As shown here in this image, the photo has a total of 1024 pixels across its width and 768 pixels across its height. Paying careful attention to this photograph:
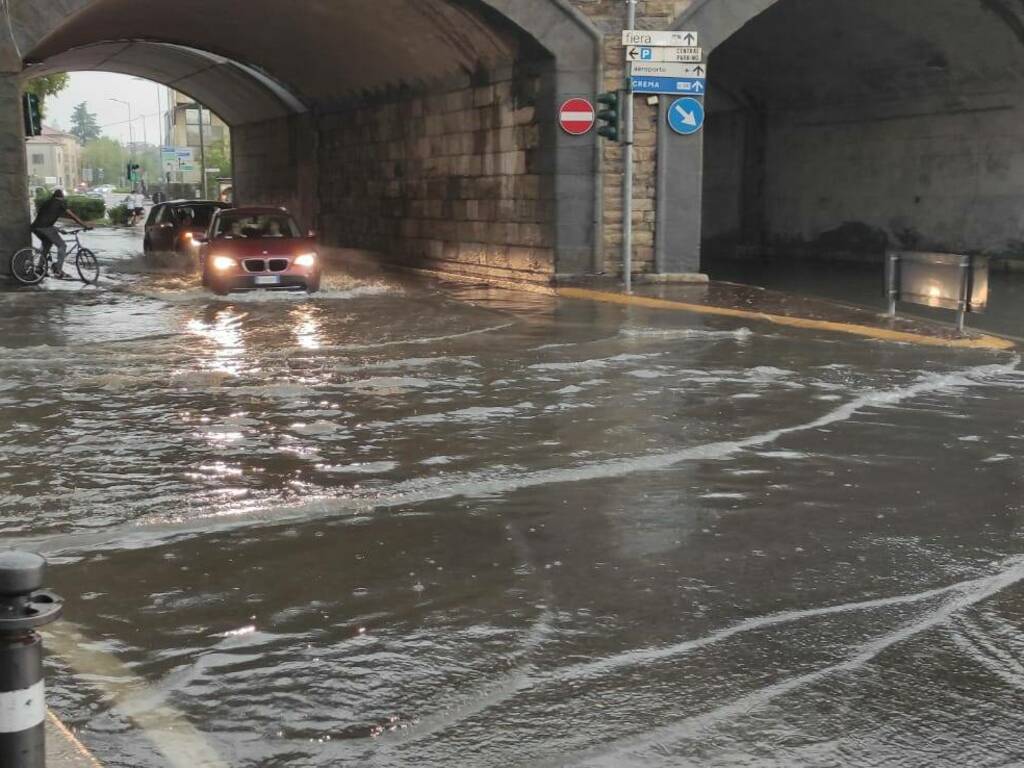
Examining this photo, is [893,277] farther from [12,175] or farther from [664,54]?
[12,175]

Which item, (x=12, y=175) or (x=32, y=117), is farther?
(x=32, y=117)

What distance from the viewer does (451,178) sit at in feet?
76.1

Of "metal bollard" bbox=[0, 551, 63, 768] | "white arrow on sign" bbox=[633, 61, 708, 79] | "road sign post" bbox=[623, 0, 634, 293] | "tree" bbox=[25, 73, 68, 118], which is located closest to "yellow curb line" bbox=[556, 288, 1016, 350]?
Answer: "road sign post" bbox=[623, 0, 634, 293]

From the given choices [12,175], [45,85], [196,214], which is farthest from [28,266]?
[45,85]

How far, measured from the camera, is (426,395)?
31.6 feet

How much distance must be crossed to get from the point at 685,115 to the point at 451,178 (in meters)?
6.15

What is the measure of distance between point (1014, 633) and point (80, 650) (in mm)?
3542

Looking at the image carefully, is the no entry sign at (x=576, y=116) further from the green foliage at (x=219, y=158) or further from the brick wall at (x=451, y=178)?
the green foliage at (x=219, y=158)

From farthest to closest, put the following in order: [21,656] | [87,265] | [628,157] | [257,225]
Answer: [87,265], [257,225], [628,157], [21,656]

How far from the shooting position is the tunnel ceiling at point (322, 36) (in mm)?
19797

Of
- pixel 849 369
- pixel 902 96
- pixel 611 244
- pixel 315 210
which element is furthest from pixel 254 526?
pixel 315 210

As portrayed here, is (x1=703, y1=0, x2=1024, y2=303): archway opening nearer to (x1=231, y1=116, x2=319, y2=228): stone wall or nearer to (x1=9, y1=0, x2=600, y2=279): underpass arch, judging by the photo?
(x1=9, y1=0, x2=600, y2=279): underpass arch

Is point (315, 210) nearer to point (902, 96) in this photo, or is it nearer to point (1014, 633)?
point (902, 96)

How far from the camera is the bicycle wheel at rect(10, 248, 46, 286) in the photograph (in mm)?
18328
